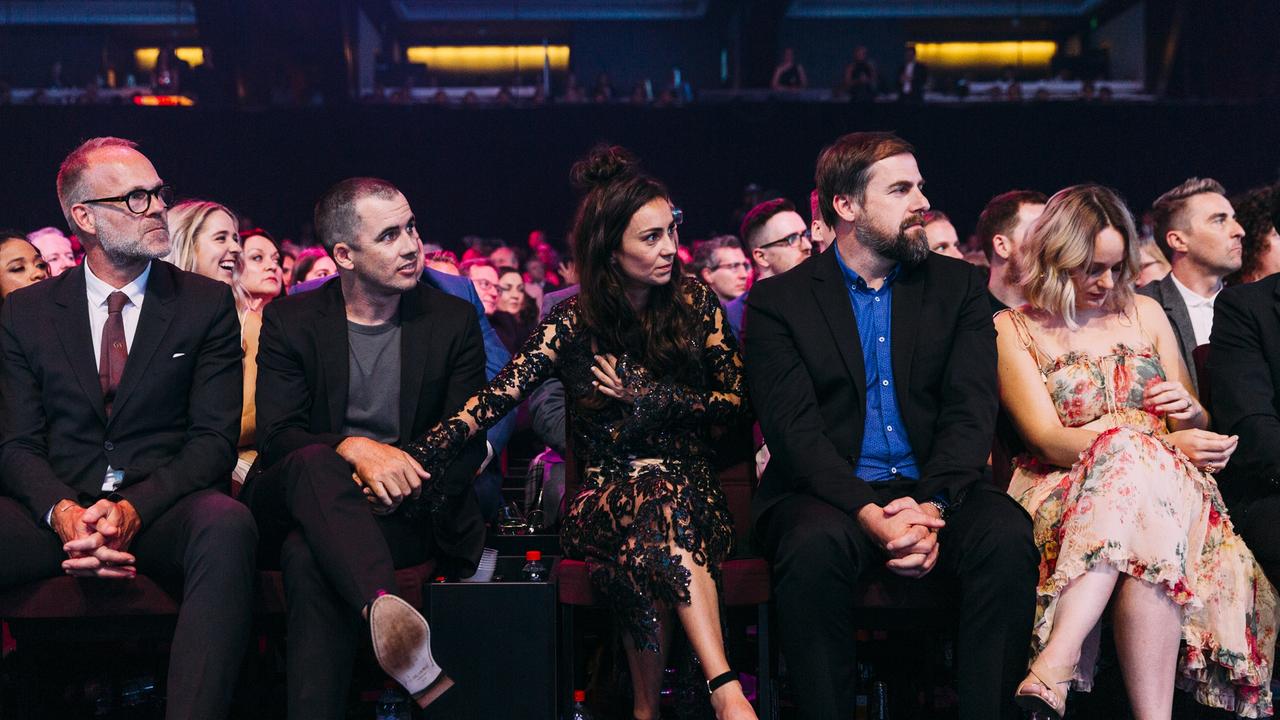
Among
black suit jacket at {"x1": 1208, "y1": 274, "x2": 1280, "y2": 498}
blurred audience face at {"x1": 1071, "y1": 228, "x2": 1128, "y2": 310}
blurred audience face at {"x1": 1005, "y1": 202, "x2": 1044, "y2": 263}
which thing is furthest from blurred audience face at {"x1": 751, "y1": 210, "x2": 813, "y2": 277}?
black suit jacket at {"x1": 1208, "y1": 274, "x2": 1280, "y2": 498}

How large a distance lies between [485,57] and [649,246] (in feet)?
45.4

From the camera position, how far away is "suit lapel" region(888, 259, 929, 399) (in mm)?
2820

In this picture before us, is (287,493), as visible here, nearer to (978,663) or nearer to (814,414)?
(814,414)

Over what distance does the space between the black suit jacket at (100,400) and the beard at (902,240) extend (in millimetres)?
1764

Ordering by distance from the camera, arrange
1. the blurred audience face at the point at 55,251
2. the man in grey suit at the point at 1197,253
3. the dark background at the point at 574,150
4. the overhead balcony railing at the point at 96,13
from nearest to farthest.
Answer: the man in grey suit at the point at 1197,253 < the blurred audience face at the point at 55,251 < the dark background at the point at 574,150 < the overhead balcony railing at the point at 96,13

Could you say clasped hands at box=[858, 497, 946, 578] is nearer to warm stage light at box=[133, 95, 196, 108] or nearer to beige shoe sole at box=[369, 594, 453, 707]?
beige shoe sole at box=[369, 594, 453, 707]

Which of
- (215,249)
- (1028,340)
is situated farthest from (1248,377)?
(215,249)

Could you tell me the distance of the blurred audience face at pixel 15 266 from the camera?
12.1ft

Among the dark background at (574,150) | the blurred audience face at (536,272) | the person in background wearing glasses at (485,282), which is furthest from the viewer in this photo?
the dark background at (574,150)

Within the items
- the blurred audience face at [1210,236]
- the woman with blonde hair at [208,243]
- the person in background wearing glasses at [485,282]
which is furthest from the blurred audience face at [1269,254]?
the woman with blonde hair at [208,243]

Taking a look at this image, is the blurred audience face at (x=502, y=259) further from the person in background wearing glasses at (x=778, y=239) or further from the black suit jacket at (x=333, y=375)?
the black suit jacket at (x=333, y=375)

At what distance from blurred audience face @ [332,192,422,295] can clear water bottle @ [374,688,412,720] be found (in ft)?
3.56

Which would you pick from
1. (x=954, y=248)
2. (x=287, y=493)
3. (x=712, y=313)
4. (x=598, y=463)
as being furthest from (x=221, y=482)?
(x=954, y=248)

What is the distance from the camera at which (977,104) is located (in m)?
10.7
